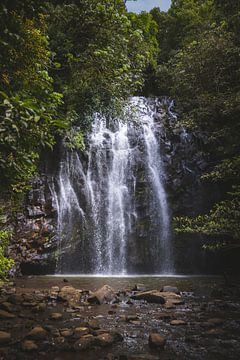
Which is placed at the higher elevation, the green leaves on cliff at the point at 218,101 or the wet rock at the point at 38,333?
the green leaves on cliff at the point at 218,101

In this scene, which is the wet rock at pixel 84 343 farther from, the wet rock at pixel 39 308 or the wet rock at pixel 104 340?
the wet rock at pixel 39 308

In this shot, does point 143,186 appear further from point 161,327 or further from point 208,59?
point 161,327

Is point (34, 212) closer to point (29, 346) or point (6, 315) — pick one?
point (6, 315)

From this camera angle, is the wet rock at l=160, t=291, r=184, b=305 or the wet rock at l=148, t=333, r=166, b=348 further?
the wet rock at l=160, t=291, r=184, b=305

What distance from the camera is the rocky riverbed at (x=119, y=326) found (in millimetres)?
4172

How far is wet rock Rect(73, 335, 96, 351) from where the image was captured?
4.23 m

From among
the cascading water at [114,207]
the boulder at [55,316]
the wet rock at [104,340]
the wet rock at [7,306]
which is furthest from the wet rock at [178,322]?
the cascading water at [114,207]

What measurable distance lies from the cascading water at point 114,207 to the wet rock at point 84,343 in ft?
31.9

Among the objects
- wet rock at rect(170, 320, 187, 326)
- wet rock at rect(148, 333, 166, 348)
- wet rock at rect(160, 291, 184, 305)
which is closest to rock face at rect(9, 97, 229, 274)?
wet rock at rect(160, 291, 184, 305)

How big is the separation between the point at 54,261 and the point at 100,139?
7.07 meters

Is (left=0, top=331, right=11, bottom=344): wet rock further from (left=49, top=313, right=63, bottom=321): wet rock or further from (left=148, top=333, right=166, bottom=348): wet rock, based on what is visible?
(left=148, top=333, right=166, bottom=348): wet rock

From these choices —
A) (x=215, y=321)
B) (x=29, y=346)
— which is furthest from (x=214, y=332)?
(x=29, y=346)

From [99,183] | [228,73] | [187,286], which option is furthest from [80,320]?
[228,73]

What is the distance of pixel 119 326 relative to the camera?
5348 mm
